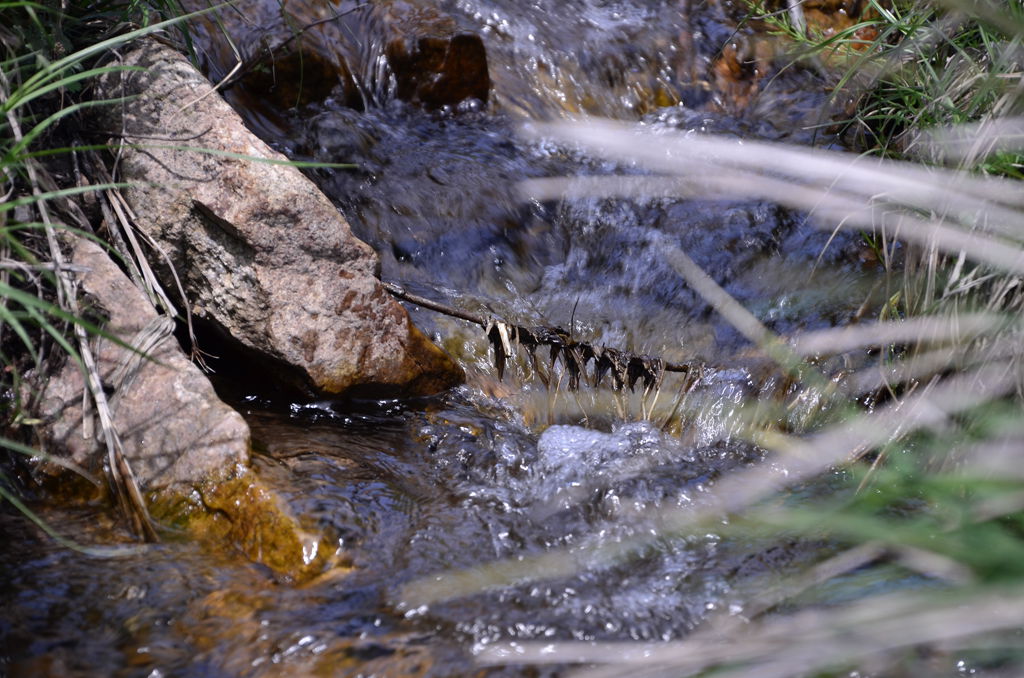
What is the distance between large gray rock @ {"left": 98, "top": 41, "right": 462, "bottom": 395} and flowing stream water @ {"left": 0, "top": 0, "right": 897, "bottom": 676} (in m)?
0.21

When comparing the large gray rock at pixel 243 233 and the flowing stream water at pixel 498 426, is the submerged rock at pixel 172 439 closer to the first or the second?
the flowing stream water at pixel 498 426

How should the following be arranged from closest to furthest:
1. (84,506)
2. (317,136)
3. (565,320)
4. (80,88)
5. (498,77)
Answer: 1. (84,506)
2. (80,88)
3. (565,320)
4. (317,136)
5. (498,77)

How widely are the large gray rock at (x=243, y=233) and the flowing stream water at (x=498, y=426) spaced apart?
208 millimetres

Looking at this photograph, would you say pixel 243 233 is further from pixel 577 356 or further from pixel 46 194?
pixel 577 356

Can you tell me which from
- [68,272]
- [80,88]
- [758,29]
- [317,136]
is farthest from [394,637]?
[758,29]

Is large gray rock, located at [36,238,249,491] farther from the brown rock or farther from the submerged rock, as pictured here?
Result: the brown rock

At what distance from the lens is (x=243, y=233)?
2475 mm

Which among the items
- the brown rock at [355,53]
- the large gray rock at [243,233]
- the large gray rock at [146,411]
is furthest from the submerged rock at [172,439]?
the brown rock at [355,53]

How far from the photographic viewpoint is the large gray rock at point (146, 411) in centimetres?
207

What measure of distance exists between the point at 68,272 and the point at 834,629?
1.93 meters

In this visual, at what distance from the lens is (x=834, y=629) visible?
0.71 meters

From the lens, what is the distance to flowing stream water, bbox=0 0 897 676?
1.75 meters

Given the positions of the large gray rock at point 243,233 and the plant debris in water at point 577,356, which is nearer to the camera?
the large gray rock at point 243,233

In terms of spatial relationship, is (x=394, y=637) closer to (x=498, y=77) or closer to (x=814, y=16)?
(x=498, y=77)
